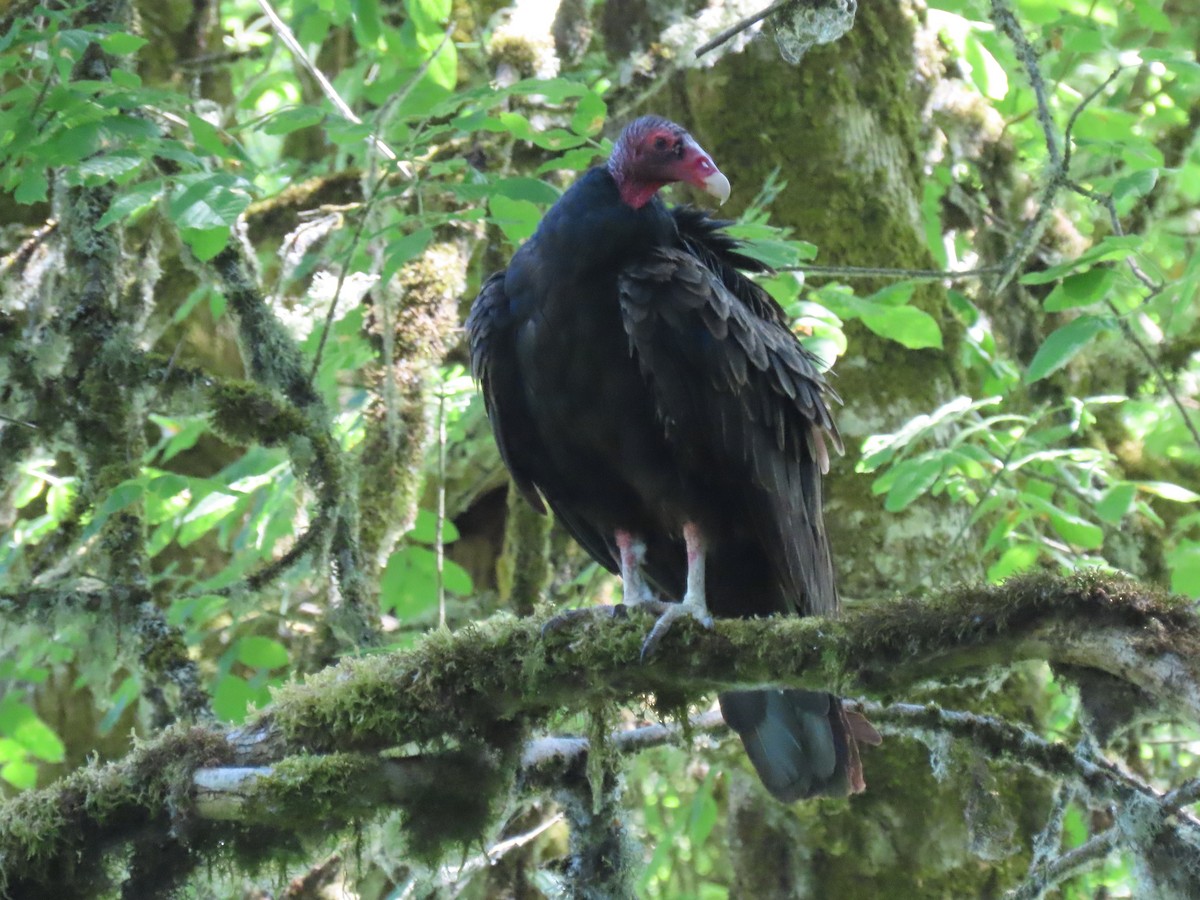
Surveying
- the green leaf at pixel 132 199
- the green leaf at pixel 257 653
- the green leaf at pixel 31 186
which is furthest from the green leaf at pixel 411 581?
the green leaf at pixel 31 186

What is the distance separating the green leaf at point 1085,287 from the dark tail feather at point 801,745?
118 centimetres

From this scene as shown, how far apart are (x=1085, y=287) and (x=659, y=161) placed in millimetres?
1158

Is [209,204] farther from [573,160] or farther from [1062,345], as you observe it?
[1062,345]

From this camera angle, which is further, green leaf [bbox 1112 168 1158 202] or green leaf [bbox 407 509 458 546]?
green leaf [bbox 407 509 458 546]

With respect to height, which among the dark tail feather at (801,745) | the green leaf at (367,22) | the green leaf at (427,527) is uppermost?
the green leaf at (367,22)

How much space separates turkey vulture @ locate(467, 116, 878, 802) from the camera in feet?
9.46

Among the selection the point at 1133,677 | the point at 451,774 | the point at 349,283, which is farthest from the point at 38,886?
the point at 349,283

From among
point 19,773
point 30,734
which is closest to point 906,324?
point 30,734

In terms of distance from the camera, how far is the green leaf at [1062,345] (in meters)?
2.83

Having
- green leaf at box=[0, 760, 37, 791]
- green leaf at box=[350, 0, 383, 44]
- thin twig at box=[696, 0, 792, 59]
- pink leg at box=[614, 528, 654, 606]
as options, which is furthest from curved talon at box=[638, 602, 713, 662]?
green leaf at box=[0, 760, 37, 791]

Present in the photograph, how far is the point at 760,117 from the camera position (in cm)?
456

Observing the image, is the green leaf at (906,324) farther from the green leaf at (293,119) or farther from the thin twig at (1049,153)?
the green leaf at (293,119)

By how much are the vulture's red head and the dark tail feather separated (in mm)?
1371

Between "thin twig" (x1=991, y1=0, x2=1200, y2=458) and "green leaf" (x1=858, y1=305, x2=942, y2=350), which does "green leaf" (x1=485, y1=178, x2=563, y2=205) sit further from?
"thin twig" (x1=991, y1=0, x2=1200, y2=458)
